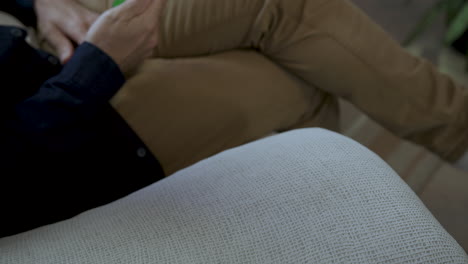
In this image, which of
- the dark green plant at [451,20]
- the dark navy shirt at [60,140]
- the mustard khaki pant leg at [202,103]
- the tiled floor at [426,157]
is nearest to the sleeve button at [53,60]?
the dark navy shirt at [60,140]

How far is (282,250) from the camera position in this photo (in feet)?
1.16

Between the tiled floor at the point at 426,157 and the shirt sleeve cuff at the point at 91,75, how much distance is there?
1.70 feet

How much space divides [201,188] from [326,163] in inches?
5.5

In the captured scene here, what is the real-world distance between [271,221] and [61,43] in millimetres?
525

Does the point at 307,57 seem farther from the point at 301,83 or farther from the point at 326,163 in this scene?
the point at 326,163

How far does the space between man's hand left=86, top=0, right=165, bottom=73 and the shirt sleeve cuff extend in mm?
21

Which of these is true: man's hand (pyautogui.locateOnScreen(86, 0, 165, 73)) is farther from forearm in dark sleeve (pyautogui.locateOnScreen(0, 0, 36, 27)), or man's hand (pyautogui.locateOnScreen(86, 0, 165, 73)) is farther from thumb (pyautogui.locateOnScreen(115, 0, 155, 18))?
forearm in dark sleeve (pyautogui.locateOnScreen(0, 0, 36, 27))

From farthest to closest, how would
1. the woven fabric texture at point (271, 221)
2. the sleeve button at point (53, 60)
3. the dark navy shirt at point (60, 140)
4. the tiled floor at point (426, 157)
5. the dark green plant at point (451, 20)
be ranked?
the dark green plant at point (451, 20)
the tiled floor at point (426, 157)
the sleeve button at point (53, 60)
the dark navy shirt at point (60, 140)
the woven fabric texture at point (271, 221)

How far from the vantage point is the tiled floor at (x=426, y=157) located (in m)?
0.72

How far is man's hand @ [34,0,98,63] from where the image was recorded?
0.68 m

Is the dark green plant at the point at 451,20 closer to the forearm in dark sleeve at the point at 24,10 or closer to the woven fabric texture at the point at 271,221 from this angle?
the woven fabric texture at the point at 271,221

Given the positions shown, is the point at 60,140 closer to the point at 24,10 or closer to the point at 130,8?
the point at 130,8

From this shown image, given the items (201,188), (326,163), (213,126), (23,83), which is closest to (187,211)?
(201,188)

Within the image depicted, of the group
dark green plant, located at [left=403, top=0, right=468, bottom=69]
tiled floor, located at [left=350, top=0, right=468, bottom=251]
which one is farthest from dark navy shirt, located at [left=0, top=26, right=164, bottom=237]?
dark green plant, located at [left=403, top=0, right=468, bottom=69]
